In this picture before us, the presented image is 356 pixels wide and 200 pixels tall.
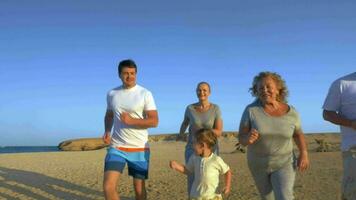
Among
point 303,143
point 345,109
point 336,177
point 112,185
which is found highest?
point 345,109

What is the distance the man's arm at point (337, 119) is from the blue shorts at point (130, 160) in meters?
2.57

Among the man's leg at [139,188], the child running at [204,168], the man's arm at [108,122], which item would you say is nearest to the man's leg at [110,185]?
the man's leg at [139,188]

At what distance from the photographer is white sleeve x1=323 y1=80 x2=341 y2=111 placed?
4.83 meters

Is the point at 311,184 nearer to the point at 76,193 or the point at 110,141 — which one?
the point at 76,193

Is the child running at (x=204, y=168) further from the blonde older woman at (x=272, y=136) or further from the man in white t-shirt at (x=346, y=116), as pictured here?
the man in white t-shirt at (x=346, y=116)

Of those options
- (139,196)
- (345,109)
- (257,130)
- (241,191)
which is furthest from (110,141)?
(241,191)

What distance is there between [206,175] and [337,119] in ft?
4.74

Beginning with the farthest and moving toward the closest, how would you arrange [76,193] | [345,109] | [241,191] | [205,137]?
[76,193]
[241,191]
[205,137]
[345,109]

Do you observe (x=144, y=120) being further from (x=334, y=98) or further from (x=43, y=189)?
(x=43, y=189)

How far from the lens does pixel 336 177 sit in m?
12.2

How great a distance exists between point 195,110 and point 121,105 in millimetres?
1702

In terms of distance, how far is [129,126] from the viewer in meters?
6.34

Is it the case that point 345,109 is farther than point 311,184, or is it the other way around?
point 311,184

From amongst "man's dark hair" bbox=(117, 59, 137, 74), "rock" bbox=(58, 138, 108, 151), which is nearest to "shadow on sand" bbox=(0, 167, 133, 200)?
"man's dark hair" bbox=(117, 59, 137, 74)
